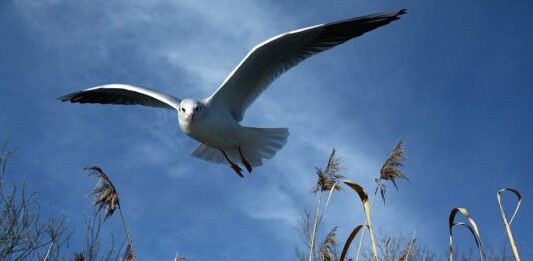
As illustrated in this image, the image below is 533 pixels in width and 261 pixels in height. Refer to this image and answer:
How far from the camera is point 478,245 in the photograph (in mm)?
1981

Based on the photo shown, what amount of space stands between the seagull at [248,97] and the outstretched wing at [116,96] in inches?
0.9

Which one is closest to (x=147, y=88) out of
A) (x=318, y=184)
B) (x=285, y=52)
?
(x=285, y=52)

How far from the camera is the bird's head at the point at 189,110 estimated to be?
504cm

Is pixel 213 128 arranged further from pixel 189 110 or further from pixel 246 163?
pixel 246 163

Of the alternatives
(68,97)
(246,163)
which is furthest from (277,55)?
(68,97)

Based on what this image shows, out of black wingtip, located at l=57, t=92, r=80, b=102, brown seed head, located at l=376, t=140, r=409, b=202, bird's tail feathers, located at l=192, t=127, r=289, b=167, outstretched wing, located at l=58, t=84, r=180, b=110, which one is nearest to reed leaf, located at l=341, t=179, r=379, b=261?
brown seed head, located at l=376, t=140, r=409, b=202

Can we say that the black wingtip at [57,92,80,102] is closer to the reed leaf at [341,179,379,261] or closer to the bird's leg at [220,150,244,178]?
the bird's leg at [220,150,244,178]

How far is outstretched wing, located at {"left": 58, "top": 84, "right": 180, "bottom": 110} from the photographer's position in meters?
6.45

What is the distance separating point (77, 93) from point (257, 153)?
283 centimetres

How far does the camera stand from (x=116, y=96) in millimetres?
6941

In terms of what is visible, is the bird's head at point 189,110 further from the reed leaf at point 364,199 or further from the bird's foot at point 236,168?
the reed leaf at point 364,199

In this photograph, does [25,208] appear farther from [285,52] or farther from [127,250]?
[285,52]

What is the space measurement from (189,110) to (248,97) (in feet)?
3.48

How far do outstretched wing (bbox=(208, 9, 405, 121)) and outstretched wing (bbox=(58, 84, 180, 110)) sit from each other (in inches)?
40.0
